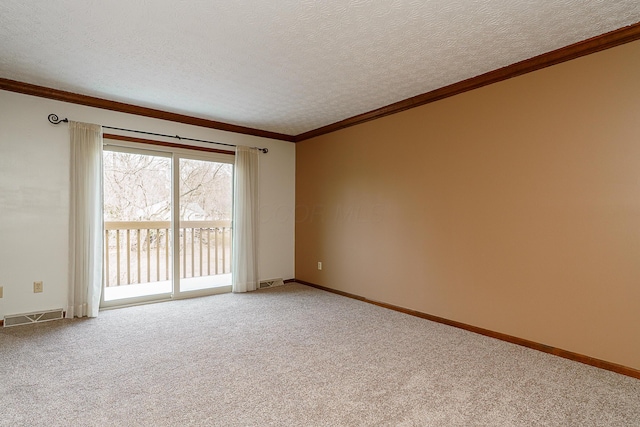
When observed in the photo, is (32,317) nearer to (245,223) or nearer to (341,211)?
(245,223)

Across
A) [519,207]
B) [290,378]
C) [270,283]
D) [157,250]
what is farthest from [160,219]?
[519,207]

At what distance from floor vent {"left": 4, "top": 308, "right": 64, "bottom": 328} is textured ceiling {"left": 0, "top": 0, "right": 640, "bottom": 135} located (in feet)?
7.67

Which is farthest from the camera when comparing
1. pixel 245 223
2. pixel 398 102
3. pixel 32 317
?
pixel 245 223

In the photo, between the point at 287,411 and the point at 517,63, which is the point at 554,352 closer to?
the point at 287,411

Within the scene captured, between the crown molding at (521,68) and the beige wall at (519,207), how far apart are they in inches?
2.4

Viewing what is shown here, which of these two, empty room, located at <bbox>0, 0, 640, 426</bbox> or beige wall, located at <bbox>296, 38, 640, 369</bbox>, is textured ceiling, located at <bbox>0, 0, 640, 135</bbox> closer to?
empty room, located at <bbox>0, 0, 640, 426</bbox>

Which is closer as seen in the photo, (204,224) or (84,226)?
(84,226)

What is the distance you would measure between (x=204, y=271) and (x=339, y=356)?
329 cm

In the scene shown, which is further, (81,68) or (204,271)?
(204,271)

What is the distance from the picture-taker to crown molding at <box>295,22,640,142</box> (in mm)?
2459

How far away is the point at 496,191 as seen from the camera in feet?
10.5

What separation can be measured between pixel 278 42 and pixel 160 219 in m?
3.14

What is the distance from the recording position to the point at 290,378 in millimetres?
2371

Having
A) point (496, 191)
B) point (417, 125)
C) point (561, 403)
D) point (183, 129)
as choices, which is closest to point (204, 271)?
point (183, 129)
